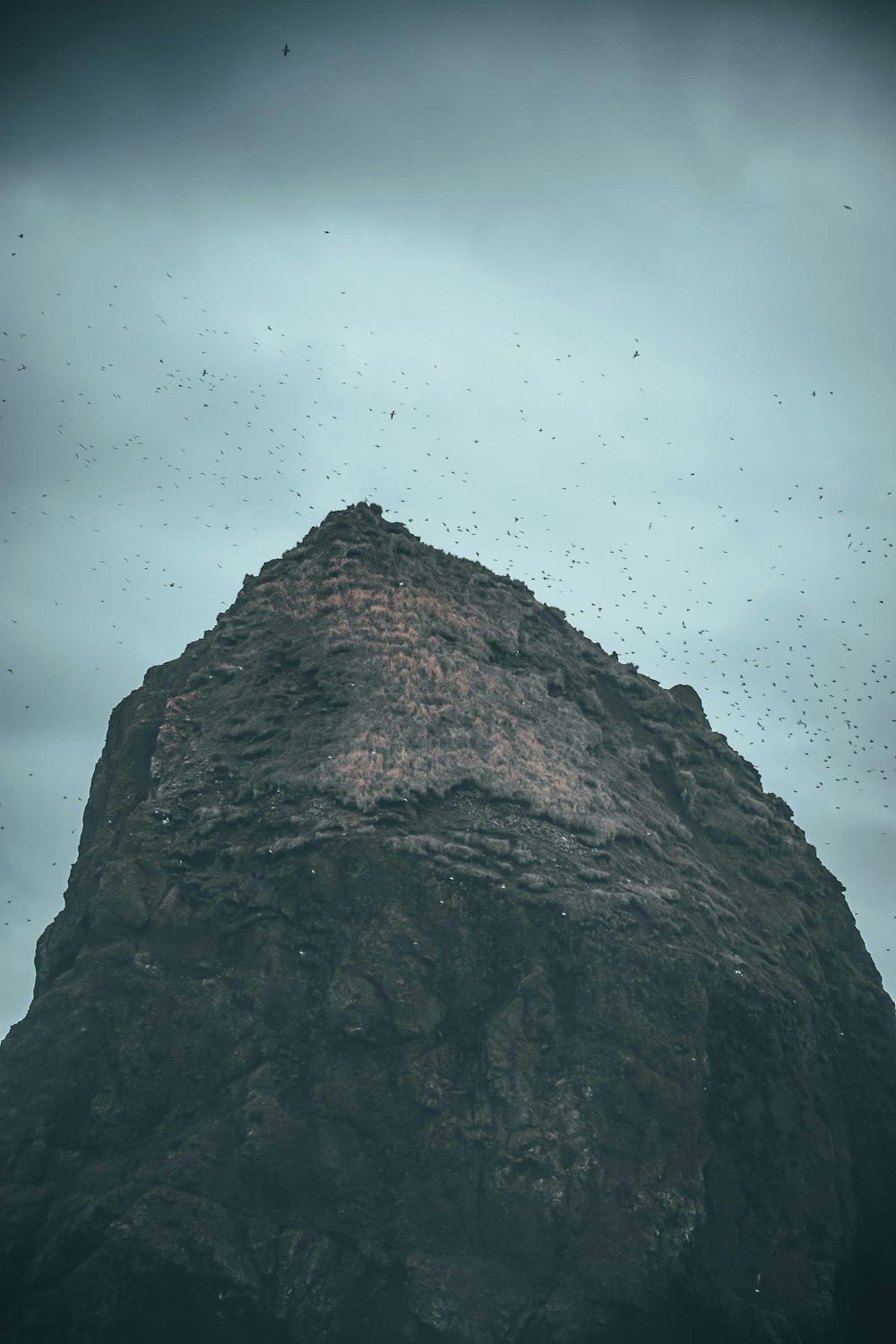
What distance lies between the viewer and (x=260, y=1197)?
43875 mm

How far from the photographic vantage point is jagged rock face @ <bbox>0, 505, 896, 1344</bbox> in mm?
42281

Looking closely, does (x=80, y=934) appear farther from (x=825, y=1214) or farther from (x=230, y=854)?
(x=825, y=1214)

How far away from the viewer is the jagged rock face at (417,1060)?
42.3m

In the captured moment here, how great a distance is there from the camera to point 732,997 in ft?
165

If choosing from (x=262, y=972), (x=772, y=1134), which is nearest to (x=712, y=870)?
(x=772, y=1134)

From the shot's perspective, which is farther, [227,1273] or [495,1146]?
[495,1146]

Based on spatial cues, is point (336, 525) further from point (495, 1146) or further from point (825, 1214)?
point (825, 1214)

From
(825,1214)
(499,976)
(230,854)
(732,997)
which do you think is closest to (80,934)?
(230,854)

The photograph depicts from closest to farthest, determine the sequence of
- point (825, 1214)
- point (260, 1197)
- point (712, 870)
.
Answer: point (260, 1197)
point (825, 1214)
point (712, 870)

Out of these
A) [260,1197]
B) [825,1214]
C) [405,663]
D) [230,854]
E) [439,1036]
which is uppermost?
[405,663]

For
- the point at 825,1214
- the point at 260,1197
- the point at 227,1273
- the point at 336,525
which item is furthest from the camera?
the point at 336,525

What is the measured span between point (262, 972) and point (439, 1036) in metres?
8.13

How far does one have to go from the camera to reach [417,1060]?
46.7 metres

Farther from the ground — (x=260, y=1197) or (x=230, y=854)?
(x=230, y=854)
